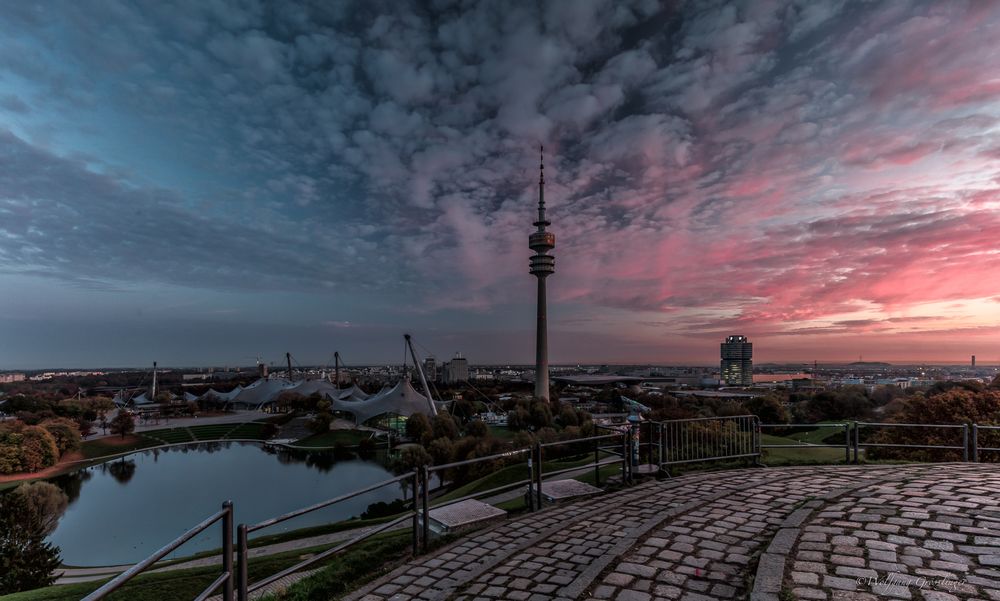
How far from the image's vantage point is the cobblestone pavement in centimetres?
396

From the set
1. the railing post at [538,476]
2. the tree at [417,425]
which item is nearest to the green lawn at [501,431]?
the tree at [417,425]

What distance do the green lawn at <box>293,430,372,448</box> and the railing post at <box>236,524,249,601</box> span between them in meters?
46.5

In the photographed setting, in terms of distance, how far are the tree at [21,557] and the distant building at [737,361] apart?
17158 cm

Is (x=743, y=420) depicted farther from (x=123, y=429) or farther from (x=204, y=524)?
(x=123, y=429)

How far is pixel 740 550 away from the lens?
191 inches

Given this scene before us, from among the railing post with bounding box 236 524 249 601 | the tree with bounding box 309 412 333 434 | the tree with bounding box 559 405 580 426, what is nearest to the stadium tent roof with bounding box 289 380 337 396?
the tree with bounding box 309 412 333 434

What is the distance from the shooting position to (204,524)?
3096 mm

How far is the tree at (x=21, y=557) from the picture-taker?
15453 mm

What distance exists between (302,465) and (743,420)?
36.6 meters

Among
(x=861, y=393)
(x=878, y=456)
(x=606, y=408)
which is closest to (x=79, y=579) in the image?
(x=878, y=456)

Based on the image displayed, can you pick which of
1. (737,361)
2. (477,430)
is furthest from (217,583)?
(737,361)

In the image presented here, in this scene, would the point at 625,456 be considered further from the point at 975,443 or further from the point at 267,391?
the point at 267,391

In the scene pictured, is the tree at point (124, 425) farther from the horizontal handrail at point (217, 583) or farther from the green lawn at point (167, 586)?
the horizontal handrail at point (217, 583)

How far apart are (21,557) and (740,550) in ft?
71.1
